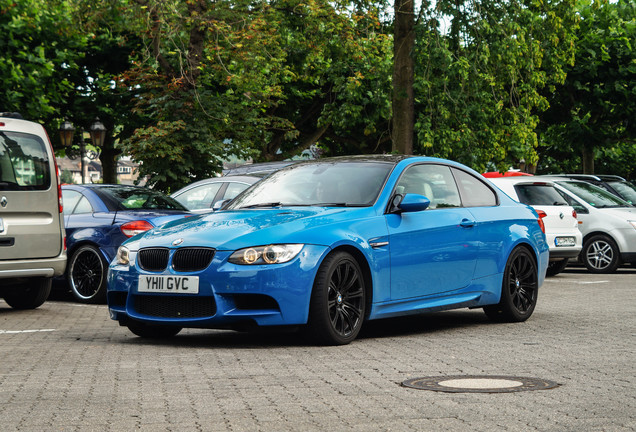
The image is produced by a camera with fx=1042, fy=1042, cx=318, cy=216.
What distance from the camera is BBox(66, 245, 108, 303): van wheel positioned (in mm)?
12680

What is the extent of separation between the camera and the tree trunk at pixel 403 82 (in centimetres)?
2212

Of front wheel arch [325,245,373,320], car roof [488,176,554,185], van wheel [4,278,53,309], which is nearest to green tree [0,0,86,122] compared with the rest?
car roof [488,176,554,185]

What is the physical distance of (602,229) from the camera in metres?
19.0

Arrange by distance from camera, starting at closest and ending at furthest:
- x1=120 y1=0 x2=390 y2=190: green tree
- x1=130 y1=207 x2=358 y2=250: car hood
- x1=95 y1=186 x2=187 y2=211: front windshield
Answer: x1=130 y1=207 x2=358 y2=250: car hood
x1=95 y1=186 x2=187 y2=211: front windshield
x1=120 y1=0 x2=390 y2=190: green tree

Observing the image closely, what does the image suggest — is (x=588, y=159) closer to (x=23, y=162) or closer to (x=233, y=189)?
(x=233, y=189)

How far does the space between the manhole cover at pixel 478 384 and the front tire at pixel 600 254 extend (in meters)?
13.1

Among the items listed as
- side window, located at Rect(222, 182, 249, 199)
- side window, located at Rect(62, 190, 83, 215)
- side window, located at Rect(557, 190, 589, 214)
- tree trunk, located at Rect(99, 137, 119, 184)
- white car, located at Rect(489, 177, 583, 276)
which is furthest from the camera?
tree trunk, located at Rect(99, 137, 119, 184)

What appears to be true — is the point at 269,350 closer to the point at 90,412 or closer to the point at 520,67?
the point at 90,412

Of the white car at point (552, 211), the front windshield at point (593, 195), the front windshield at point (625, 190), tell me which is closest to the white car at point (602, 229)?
the front windshield at point (593, 195)

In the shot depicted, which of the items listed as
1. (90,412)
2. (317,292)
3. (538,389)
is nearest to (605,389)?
(538,389)

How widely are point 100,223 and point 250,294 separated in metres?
5.54

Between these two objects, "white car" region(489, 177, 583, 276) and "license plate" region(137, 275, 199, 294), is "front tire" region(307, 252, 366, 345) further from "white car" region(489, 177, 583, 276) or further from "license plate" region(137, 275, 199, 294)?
"white car" region(489, 177, 583, 276)

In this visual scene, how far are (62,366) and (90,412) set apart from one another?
1.79 meters

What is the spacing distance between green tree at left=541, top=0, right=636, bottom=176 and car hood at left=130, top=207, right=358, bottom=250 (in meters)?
27.1
